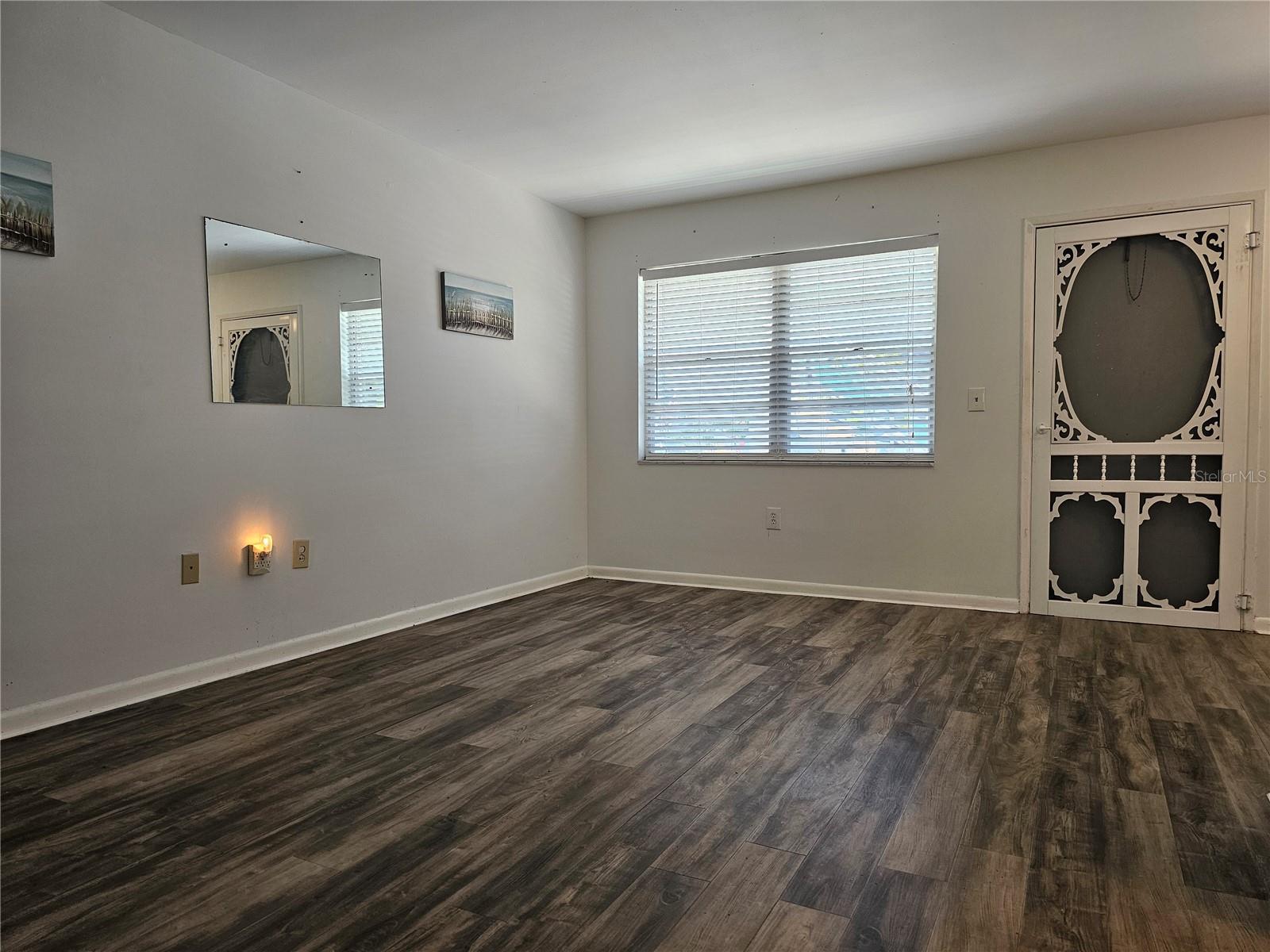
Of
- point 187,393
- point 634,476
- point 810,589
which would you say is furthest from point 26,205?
point 810,589

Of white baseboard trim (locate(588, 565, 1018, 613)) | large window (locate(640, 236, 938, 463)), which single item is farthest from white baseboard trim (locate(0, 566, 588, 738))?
large window (locate(640, 236, 938, 463))

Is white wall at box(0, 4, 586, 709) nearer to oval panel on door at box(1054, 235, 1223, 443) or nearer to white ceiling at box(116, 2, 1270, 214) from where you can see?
white ceiling at box(116, 2, 1270, 214)

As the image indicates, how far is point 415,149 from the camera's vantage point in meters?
4.06

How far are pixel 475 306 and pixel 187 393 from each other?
1747 millimetres

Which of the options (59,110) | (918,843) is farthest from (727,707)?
(59,110)

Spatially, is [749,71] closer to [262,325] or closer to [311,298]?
[311,298]

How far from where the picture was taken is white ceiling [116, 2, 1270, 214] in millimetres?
2826

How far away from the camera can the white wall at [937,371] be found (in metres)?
3.98

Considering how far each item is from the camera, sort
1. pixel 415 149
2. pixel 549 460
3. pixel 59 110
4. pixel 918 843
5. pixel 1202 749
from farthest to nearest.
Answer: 1. pixel 549 460
2. pixel 415 149
3. pixel 59 110
4. pixel 1202 749
5. pixel 918 843

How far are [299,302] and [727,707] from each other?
238cm

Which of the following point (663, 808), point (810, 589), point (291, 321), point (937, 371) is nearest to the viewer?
point (663, 808)

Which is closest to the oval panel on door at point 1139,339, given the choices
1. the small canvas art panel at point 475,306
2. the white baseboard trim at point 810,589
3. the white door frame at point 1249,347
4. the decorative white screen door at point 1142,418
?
the decorative white screen door at point 1142,418

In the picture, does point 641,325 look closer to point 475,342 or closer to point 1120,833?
point 475,342

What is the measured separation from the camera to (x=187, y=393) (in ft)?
9.91
